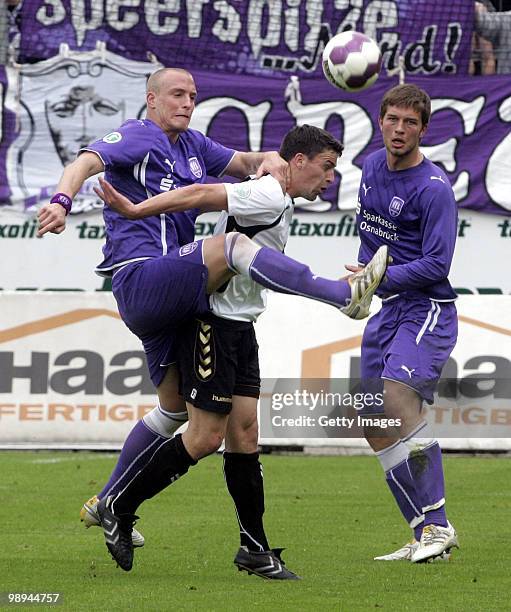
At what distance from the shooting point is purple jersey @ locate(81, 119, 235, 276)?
652cm

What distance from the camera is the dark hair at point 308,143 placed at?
6355 millimetres

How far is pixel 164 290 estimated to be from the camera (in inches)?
249

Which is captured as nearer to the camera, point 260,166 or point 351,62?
point 260,166

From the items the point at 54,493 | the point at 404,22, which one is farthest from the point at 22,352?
the point at 404,22

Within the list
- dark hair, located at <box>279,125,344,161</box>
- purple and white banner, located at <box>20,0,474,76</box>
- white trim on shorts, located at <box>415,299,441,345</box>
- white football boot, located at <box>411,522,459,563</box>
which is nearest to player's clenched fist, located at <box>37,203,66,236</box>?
dark hair, located at <box>279,125,344,161</box>

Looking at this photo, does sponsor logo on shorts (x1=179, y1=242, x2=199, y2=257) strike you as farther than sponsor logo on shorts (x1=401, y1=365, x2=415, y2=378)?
No

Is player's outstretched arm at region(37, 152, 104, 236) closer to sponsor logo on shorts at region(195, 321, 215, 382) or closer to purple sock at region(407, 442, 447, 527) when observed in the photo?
sponsor logo on shorts at region(195, 321, 215, 382)

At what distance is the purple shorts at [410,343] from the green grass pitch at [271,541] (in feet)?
3.16

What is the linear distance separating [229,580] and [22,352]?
6435 millimetres

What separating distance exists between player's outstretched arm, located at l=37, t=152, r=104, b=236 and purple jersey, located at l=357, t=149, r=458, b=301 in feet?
5.38

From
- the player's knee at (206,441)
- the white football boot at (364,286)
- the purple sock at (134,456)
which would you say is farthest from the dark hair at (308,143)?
the purple sock at (134,456)

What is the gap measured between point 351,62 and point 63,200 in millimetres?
3324

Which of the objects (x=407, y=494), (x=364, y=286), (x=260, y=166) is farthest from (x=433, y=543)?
(x=260, y=166)

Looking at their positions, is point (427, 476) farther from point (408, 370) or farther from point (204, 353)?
point (204, 353)
